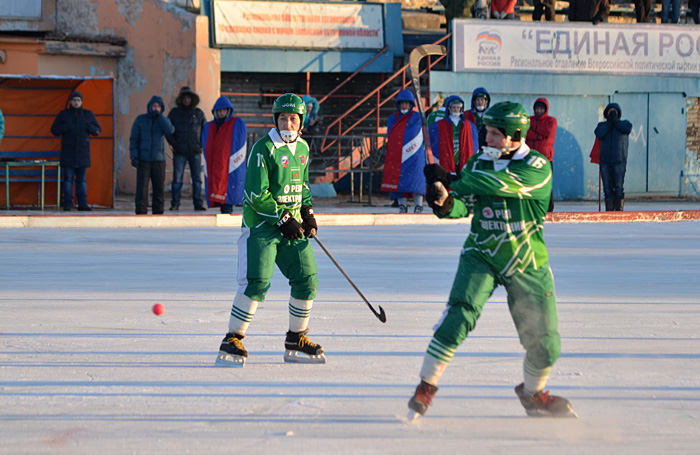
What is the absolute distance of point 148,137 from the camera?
52.9ft

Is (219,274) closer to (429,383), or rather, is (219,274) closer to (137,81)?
(429,383)

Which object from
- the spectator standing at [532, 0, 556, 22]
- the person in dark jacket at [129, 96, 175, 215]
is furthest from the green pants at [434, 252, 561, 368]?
the spectator standing at [532, 0, 556, 22]

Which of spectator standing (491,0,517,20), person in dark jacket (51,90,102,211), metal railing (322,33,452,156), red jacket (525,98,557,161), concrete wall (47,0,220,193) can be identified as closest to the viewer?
red jacket (525,98,557,161)

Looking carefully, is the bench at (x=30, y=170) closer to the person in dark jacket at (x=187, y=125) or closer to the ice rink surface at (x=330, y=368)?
the person in dark jacket at (x=187, y=125)

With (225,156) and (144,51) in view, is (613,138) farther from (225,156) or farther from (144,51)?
(144,51)

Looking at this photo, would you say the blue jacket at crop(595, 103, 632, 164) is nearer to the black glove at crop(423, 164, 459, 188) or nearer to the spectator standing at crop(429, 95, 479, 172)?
the spectator standing at crop(429, 95, 479, 172)

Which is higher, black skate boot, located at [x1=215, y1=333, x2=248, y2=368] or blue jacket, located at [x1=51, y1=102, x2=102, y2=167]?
blue jacket, located at [x1=51, y1=102, x2=102, y2=167]

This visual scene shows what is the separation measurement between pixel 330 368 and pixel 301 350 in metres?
0.27

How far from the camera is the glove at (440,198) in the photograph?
488 centimetres

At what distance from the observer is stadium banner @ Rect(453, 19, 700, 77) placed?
22094 millimetres

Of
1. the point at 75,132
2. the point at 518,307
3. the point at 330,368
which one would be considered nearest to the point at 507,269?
the point at 518,307

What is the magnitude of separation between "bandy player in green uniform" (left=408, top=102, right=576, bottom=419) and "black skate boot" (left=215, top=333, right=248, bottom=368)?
1.42 meters

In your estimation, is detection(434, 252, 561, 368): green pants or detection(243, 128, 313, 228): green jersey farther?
detection(243, 128, 313, 228): green jersey

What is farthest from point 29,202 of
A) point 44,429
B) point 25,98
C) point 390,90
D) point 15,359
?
point 44,429
